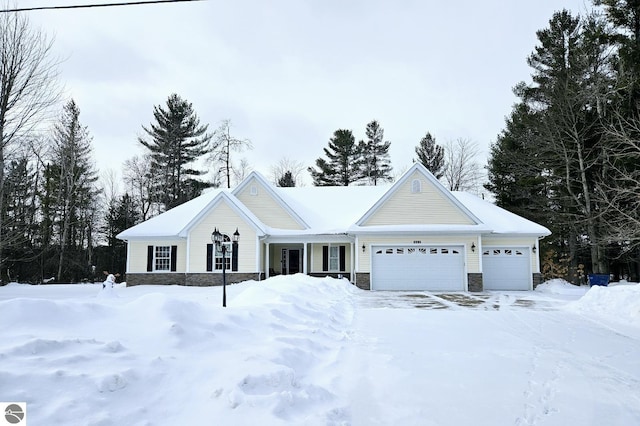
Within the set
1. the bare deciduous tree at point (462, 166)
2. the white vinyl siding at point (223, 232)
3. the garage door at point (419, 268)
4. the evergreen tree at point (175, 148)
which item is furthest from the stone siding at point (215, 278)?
the bare deciduous tree at point (462, 166)

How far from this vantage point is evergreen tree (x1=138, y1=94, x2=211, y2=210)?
108ft

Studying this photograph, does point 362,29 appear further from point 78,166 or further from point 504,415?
point 78,166

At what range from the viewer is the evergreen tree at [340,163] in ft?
116

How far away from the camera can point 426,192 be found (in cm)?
1858

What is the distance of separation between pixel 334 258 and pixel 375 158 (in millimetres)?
16996

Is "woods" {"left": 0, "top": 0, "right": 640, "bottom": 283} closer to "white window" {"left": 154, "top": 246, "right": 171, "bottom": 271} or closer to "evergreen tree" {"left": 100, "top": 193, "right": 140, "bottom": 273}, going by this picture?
"evergreen tree" {"left": 100, "top": 193, "right": 140, "bottom": 273}

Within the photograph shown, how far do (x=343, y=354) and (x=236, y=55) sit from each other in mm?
11351

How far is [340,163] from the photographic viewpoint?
35.5 m

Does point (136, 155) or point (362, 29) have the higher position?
point (136, 155)

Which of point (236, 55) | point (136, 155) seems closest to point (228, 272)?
point (236, 55)

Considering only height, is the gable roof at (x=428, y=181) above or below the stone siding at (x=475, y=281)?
above

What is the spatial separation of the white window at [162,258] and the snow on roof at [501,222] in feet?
47.8

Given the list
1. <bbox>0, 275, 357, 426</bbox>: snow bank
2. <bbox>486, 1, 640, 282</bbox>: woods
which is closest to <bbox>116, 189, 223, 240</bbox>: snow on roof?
<bbox>0, 275, 357, 426</bbox>: snow bank

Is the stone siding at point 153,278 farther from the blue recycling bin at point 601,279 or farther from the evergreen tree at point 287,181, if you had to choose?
the evergreen tree at point 287,181
